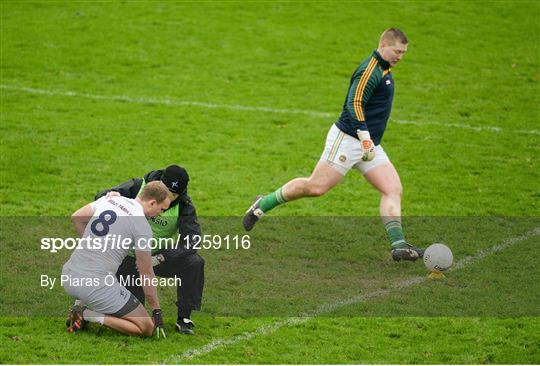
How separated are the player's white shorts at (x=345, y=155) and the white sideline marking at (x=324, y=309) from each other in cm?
150

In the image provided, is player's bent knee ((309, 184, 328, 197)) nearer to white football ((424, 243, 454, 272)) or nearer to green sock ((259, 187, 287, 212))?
green sock ((259, 187, 287, 212))

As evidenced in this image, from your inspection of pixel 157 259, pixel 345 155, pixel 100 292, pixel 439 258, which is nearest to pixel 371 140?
pixel 345 155

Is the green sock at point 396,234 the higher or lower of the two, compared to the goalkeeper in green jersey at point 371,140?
lower

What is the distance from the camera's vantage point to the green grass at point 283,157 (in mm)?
9469

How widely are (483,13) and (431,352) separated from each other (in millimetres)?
16379

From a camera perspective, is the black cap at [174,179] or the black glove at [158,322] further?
the black cap at [174,179]

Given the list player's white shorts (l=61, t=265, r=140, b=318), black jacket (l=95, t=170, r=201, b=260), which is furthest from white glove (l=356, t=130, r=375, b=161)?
player's white shorts (l=61, t=265, r=140, b=318)

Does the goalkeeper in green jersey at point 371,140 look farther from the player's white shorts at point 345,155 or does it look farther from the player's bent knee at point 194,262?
the player's bent knee at point 194,262

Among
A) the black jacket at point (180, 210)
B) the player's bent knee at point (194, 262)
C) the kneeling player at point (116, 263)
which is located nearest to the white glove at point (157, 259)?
the black jacket at point (180, 210)

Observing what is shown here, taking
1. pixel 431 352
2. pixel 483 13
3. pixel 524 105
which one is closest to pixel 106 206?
pixel 431 352

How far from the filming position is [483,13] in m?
23.8

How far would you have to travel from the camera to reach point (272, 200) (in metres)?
12.1

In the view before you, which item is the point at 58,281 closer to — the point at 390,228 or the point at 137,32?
the point at 390,228

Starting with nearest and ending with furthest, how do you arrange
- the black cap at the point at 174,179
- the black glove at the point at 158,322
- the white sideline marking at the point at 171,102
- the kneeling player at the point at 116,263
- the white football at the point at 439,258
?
the kneeling player at the point at 116,263, the black glove at the point at 158,322, the black cap at the point at 174,179, the white football at the point at 439,258, the white sideline marking at the point at 171,102
